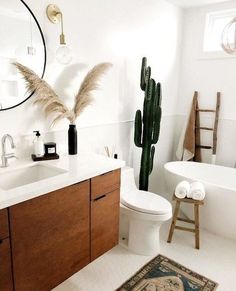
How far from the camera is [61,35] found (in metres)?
1.86

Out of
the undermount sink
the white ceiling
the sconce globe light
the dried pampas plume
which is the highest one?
the white ceiling

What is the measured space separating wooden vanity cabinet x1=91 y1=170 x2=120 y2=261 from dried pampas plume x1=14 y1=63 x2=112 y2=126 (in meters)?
Result: 0.60

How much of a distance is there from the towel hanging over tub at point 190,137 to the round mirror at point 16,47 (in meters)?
2.20

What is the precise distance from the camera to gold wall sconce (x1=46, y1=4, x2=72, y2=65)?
1.86 m

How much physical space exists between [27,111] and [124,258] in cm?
147

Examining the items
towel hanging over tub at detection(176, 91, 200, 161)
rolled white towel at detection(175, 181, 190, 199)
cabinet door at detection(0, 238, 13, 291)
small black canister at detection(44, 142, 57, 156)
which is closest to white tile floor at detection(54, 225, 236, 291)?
rolled white towel at detection(175, 181, 190, 199)

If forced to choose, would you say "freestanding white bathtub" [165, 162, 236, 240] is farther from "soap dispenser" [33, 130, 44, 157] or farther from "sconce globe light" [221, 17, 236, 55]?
"sconce globe light" [221, 17, 236, 55]

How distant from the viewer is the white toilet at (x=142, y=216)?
204cm

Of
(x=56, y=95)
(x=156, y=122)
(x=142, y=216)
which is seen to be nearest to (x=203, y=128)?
(x=156, y=122)

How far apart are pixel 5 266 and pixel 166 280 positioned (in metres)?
1.22

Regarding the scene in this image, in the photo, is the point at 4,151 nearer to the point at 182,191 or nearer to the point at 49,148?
the point at 49,148

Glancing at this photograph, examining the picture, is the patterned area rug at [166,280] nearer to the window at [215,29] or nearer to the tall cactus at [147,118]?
the tall cactus at [147,118]

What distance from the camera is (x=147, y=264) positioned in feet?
6.87

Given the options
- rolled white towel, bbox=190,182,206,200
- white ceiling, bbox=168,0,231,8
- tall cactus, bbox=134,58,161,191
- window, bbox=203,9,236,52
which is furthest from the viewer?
window, bbox=203,9,236,52
